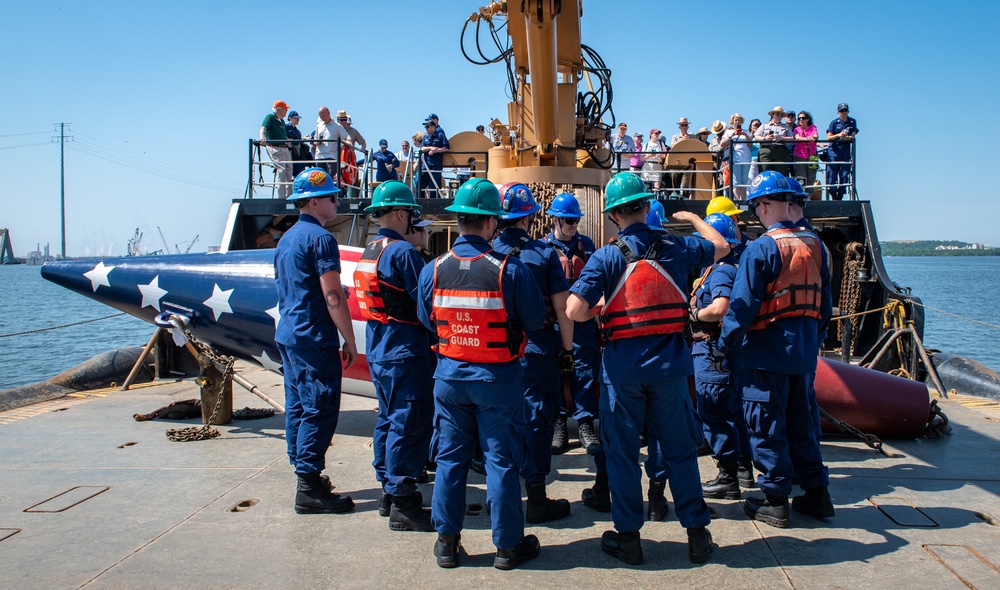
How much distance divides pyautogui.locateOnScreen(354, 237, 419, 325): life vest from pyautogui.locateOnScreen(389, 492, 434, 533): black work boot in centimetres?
105

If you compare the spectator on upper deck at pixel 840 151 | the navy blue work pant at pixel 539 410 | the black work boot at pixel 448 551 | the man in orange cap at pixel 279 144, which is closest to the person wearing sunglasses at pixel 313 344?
the black work boot at pixel 448 551

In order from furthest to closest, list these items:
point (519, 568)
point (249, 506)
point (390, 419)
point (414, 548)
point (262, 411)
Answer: point (262, 411) < point (249, 506) < point (390, 419) < point (414, 548) < point (519, 568)

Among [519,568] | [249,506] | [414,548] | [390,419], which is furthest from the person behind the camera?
[249,506]

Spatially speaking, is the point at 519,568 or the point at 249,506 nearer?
the point at 519,568

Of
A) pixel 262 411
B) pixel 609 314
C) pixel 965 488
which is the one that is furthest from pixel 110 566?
pixel 965 488

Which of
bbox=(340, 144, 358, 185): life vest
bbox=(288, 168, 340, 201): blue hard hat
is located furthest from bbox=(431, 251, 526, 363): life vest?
bbox=(340, 144, 358, 185): life vest

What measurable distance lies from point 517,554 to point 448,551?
1.15 feet

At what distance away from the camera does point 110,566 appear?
3.61 meters

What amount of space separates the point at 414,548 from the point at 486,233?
5.80 ft

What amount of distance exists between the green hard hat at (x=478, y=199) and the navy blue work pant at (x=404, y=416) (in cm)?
104

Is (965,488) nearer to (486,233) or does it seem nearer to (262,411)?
(486,233)

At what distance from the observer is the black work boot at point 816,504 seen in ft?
13.4

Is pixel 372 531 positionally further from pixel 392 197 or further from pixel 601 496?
pixel 392 197

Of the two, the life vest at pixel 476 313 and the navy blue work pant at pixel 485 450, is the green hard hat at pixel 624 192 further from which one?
the navy blue work pant at pixel 485 450
